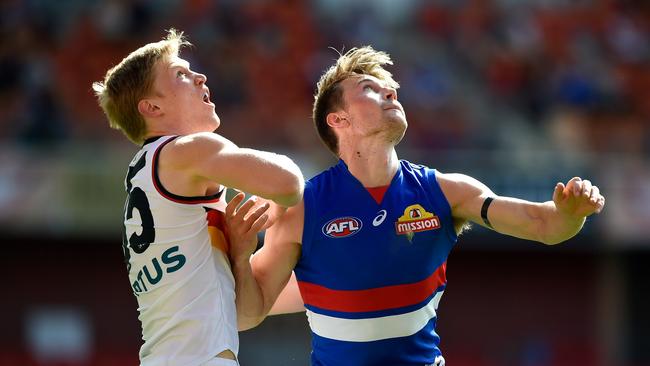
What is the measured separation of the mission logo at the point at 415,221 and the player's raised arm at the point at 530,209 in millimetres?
138

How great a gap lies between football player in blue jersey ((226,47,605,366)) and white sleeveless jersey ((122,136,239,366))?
0.94 ft

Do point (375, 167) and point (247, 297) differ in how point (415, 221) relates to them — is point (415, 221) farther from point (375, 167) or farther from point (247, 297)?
Answer: point (247, 297)

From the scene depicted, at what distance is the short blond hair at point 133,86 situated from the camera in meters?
5.16

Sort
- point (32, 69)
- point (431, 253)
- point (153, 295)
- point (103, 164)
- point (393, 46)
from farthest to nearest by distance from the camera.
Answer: point (393, 46) < point (32, 69) < point (103, 164) < point (431, 253) < point (153, 295)

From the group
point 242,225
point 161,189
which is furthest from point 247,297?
point 161,189

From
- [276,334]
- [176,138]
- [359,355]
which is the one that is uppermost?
[176,138]

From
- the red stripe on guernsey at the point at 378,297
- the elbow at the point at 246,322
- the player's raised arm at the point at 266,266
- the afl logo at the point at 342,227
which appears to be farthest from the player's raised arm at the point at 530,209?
the elbow at the point at 246,322

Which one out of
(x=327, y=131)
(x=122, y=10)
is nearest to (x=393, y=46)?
(x=122, y=10)

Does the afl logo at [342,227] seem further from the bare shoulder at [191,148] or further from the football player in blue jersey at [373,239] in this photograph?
the bare shoulder at [191,148]

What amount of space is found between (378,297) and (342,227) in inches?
15.5

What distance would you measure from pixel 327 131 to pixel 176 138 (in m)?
1.11

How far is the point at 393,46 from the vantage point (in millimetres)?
18516

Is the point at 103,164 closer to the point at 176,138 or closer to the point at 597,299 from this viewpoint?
the point at 597,299

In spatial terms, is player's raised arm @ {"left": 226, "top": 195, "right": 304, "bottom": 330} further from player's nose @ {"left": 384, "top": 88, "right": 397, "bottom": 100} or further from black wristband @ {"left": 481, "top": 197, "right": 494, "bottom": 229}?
black wristband @ {"left": 481, "top": 197, "right": 494, "bottom": 229}
